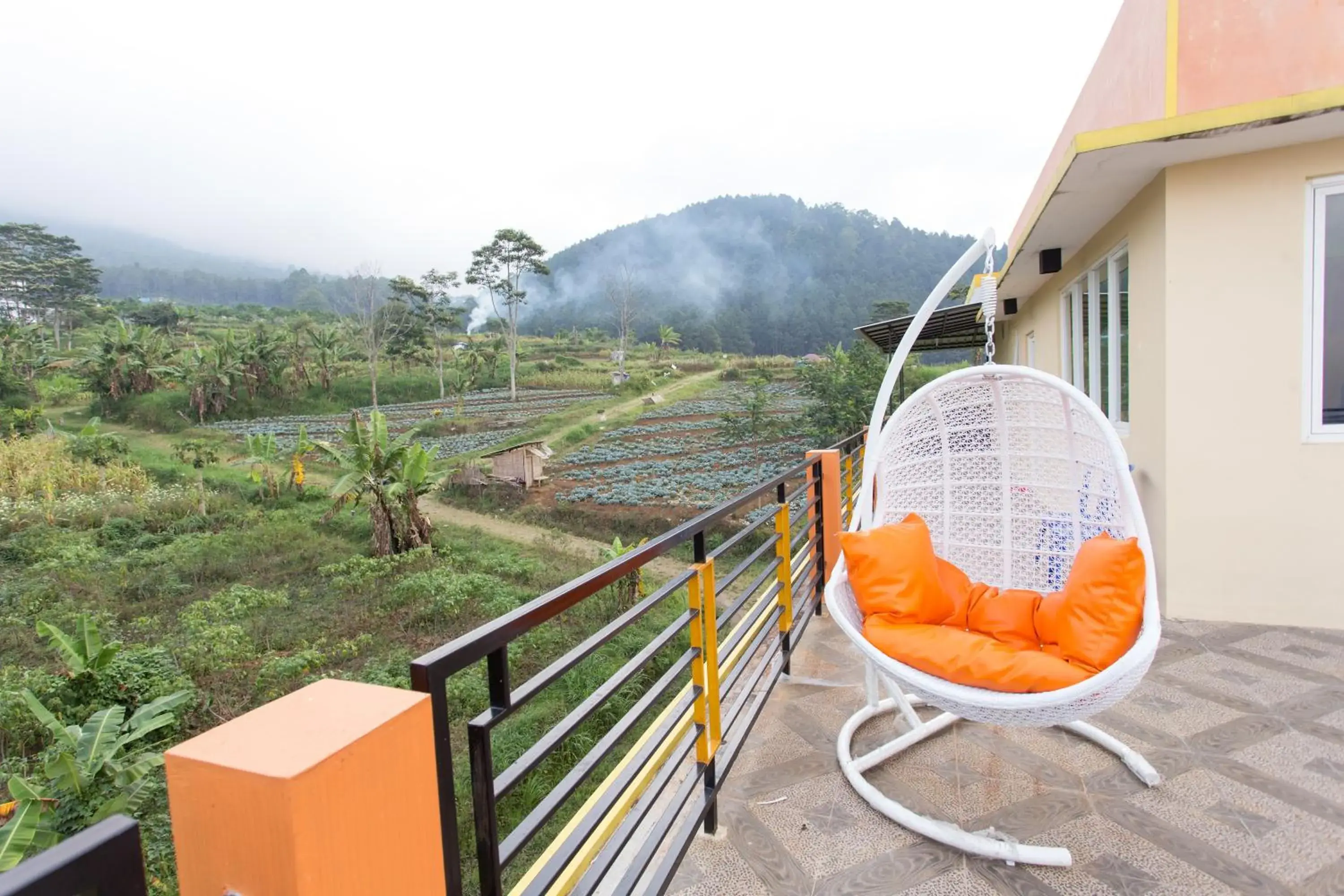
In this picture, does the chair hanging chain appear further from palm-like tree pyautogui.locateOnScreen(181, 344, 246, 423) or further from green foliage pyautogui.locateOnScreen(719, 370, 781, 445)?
palm-like tree pyautogui.locateOnScreen(181, 344, 246, 423)

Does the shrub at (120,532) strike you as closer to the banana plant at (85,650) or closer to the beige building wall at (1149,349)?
the banana plant at (85,650)

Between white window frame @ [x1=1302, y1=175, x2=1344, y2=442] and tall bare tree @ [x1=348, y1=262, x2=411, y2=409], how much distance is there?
65.6 feet

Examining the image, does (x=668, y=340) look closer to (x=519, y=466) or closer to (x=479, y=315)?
(x=479, y=315)

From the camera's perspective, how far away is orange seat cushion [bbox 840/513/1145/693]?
5.74ft

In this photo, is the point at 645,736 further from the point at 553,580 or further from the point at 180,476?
the point at 180,476

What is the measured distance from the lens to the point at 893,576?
210 cm

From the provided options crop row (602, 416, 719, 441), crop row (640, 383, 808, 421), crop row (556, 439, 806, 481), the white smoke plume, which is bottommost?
crop row (556, 439, 806, 481)

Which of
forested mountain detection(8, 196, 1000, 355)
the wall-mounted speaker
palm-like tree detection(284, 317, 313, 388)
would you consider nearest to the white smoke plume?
forested mountain detection(8, 196, 1000, 355)

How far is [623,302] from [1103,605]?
98.6ft

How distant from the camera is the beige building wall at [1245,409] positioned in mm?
3080

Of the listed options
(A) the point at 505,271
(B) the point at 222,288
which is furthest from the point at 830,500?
(B) the point at 222,288

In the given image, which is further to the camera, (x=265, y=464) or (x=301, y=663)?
(x=265, y=464)

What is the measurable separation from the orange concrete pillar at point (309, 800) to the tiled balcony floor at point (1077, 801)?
1141mm

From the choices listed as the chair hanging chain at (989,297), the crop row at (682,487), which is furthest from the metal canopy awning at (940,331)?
the crop row at (682,487)
